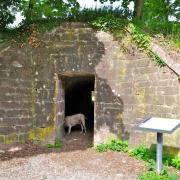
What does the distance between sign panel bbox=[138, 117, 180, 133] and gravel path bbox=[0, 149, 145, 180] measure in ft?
3.36

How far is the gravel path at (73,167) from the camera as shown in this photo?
6.81m

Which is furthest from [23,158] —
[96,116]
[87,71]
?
[87,71]

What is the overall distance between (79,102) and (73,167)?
666 cm

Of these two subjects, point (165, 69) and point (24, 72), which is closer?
point (165, 69)

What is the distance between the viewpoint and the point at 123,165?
7.60 meters

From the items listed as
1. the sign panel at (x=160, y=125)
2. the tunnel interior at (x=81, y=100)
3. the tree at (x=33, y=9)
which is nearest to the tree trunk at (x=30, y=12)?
the tree at (x=33, y=9)

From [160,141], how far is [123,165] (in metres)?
1.24

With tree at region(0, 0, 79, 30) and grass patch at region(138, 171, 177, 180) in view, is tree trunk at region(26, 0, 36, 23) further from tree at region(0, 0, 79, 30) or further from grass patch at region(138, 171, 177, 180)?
grass patch at region(138, 171, 177, 180)

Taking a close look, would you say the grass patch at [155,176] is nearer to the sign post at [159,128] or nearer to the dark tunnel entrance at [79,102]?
the sign post at [159,128]

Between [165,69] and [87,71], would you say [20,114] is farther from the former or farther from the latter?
[165,69]

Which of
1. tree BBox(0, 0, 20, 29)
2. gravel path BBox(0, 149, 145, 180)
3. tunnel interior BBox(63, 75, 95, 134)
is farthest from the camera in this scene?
tunnel interior BBox(63, 75, 95, 134)

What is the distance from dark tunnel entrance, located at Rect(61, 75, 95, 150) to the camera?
33.6 ft

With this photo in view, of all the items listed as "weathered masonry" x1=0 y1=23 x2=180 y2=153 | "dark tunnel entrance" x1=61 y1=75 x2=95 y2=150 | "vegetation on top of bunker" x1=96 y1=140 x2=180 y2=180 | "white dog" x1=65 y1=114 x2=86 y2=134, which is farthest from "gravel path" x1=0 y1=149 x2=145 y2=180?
"white dog" x1=65 y1=114 x2=86 y2=134

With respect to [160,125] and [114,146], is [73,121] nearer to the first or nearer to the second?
[114,146]
